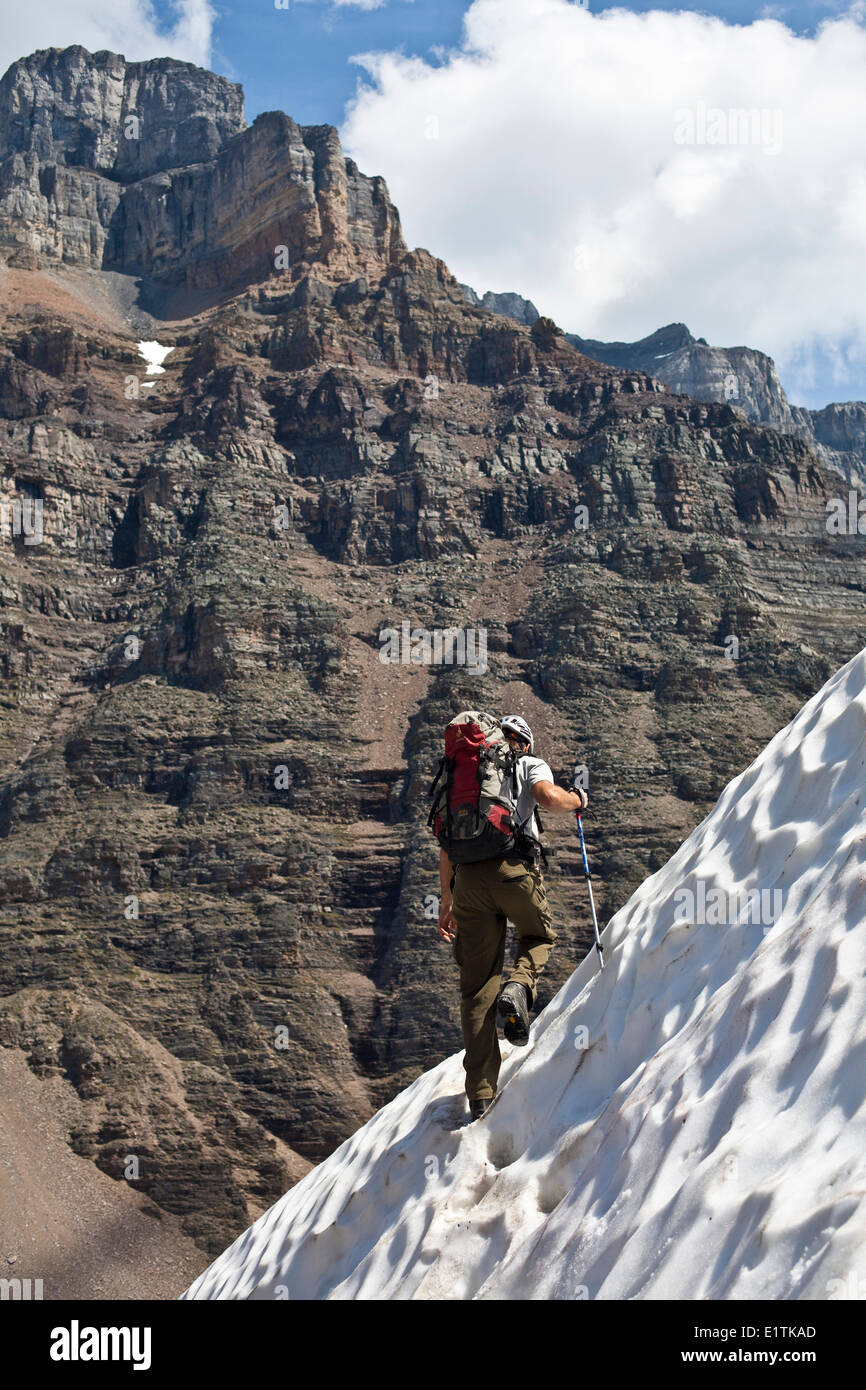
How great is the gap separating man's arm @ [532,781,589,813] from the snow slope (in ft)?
2.31

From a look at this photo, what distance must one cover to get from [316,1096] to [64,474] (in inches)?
1964

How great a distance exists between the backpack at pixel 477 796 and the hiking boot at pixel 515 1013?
0.75 m

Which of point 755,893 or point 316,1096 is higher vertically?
point 755,893

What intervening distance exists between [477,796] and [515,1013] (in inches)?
47.1

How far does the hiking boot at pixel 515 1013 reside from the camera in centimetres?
728

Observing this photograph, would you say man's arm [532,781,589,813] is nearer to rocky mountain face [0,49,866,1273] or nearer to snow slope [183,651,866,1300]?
snow slope [183,651,866,1300]

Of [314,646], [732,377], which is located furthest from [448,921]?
[732,377]

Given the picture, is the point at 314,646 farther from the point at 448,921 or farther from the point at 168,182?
the point at 168,182

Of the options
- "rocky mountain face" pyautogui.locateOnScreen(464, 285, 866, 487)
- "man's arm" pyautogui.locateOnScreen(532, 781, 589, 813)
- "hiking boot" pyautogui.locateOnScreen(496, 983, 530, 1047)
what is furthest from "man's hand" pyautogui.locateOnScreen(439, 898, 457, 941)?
"rocky mountain face" pyautogui.locateOnScreen(464, 285, 866, 487)

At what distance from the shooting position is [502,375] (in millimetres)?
105688

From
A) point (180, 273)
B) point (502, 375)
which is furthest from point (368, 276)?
point (180, 273)

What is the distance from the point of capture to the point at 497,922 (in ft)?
25.5
